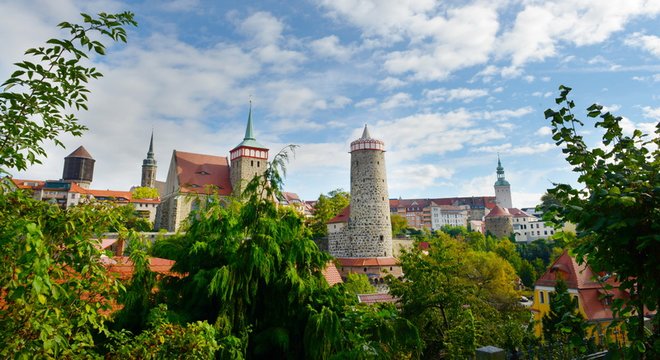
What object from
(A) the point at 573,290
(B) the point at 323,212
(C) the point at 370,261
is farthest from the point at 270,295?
(B) the point at 323,212

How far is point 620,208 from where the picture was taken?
2350 millimetres

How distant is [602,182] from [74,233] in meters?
3.86

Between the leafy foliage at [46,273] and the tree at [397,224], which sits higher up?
the tree at [397,224]

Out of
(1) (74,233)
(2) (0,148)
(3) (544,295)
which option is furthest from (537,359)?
(3) (544,295)

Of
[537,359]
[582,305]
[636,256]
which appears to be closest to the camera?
[636,256]

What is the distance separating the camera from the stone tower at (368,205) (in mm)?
31953

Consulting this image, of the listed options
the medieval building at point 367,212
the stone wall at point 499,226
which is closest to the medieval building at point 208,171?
the medieval building at point 367,212

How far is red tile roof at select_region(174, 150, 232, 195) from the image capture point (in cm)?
4042

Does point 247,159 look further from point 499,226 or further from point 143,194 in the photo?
point 499,226

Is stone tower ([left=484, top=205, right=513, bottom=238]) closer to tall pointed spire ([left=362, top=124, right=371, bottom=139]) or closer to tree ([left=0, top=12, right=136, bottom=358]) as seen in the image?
tall pointed spire ([left=362, top=124, right=371, bottom=139])

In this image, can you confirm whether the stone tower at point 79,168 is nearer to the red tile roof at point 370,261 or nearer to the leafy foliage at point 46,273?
the red tile roof at point 370,261

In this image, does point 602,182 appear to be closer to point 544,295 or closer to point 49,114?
point 49,114

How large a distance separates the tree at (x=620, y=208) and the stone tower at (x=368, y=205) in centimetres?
2929

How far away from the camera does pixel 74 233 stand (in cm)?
296
